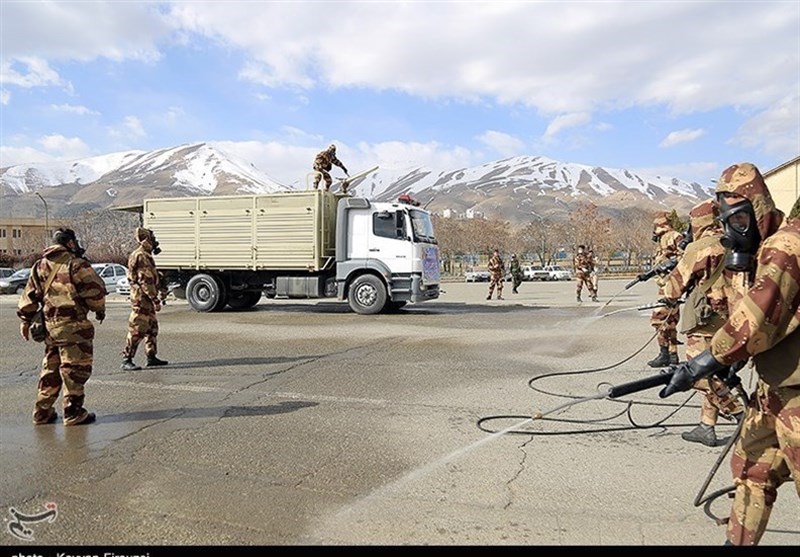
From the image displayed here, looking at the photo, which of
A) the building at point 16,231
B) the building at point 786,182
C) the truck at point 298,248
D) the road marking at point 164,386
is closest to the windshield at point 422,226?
the truck at point 298,248

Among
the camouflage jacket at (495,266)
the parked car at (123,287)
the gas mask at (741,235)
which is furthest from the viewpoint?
the parked car at (123,287)

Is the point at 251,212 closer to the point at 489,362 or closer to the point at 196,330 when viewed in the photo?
the point at 196,330

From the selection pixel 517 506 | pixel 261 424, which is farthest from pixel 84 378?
pixel 517 506

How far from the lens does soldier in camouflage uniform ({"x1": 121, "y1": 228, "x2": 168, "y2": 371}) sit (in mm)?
8250

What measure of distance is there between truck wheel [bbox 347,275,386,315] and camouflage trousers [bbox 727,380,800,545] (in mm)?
12590

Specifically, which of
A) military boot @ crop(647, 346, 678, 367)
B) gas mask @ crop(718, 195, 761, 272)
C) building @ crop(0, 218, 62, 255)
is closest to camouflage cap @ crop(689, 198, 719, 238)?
gas mask @ crop(718, 195, 761, 272)

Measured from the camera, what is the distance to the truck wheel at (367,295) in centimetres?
1530

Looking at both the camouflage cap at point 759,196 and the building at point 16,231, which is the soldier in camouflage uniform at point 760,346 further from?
the building at point 16,231

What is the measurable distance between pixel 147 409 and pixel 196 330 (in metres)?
7.03

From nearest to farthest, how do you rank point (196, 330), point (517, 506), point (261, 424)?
point (517, 506)
point (261, 424)
point (196, 330)

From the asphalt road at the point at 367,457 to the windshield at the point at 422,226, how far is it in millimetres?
6376

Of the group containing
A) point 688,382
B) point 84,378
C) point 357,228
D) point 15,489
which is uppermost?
Result: point 357,228

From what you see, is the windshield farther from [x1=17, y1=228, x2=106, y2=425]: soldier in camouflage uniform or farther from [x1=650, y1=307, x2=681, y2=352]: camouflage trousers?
[x1=17, y1=228, x2=106, y2=425]: soldier in camouflage uniform

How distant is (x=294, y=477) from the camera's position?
422 cm
